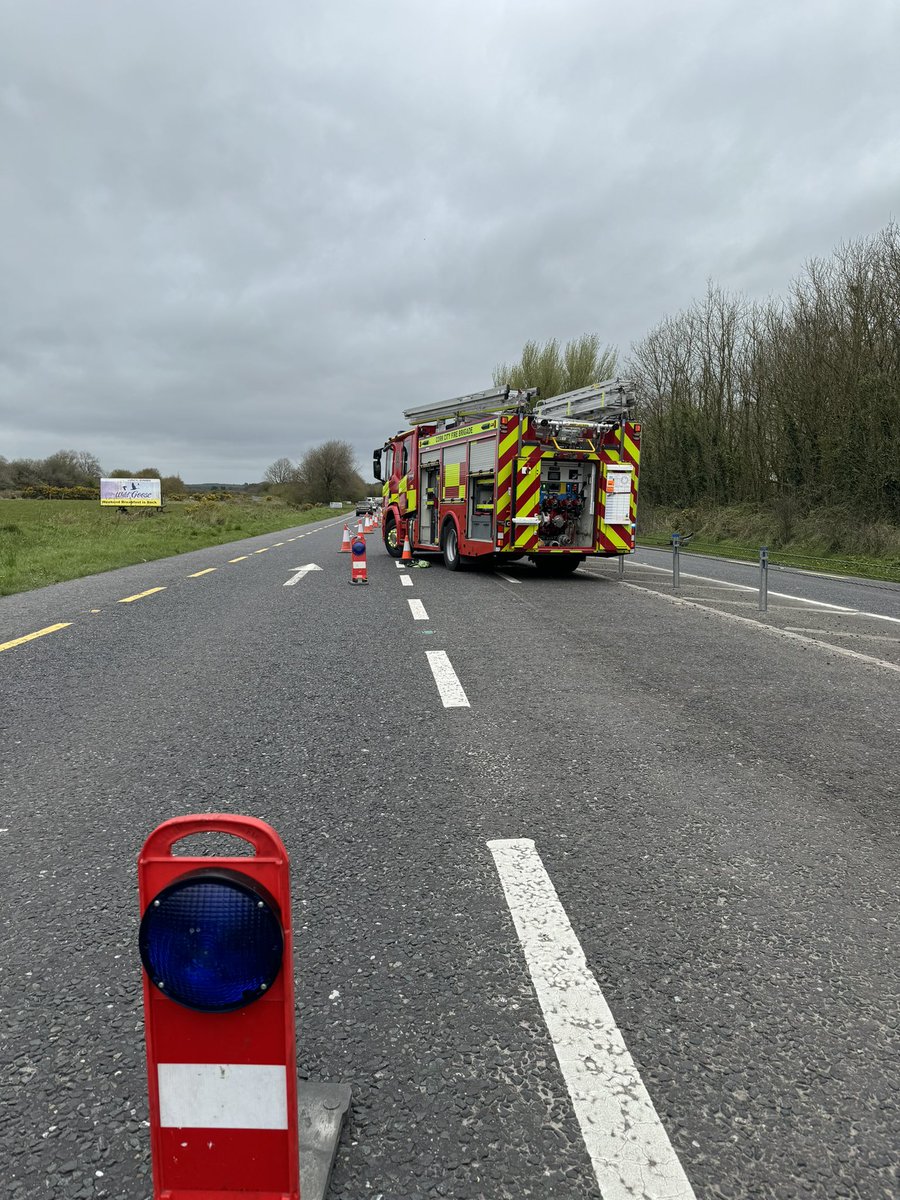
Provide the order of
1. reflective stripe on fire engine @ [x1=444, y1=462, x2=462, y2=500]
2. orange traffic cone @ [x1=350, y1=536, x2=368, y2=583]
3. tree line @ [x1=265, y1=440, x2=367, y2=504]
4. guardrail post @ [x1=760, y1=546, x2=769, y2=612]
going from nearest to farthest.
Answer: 1. guardrail post @ [x1=760, y1=546, x2=769, y2=612]
2. orange traffic cone @ [x1=350, y1=536, x2=368, y2=583]
3. reflective stripe on fire engine @ [x1=444, y1=462, x2=462, y2=500]
4. tree line @ [x1=265, y1=440, x2=367, y2=504]

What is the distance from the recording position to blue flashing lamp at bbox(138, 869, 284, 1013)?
1.48 metres

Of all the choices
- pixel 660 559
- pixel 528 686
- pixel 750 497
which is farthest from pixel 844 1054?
pixel 750 497

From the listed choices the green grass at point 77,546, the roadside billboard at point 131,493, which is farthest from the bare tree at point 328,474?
the green grass at point 77,546

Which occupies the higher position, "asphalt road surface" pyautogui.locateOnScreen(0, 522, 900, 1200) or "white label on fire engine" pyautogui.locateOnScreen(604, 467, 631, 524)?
"white label on fire engine" pyautogui.locateOnScreen(604, 467, 631, 524)

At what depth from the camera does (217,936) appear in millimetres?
1485

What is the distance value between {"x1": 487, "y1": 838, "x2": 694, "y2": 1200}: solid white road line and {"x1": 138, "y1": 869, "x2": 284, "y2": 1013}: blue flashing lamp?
36.9 inches

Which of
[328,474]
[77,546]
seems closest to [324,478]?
[328,474]

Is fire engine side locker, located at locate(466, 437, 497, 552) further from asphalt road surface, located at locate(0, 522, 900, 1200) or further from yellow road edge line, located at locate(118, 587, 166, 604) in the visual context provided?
asphalt road surface, located at locate(0, 522, 900, 1200)

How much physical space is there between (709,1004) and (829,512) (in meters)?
24.1

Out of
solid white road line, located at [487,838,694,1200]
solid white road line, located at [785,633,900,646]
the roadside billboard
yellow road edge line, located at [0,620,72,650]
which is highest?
the roadside billboard

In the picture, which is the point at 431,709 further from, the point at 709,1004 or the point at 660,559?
the point at 660,559

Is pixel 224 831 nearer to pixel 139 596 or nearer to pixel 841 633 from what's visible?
pixel 841 633

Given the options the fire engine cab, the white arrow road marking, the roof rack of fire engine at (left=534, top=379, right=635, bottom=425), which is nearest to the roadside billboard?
the white arrow road marking

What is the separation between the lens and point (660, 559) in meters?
22.8
